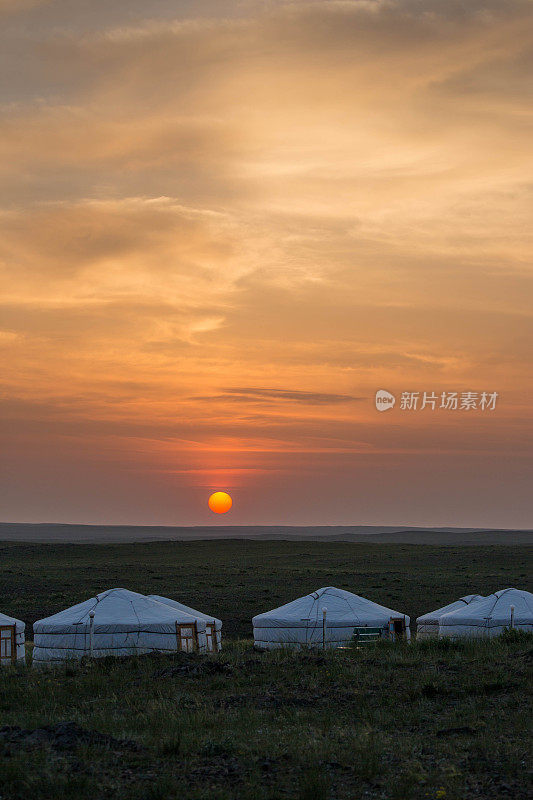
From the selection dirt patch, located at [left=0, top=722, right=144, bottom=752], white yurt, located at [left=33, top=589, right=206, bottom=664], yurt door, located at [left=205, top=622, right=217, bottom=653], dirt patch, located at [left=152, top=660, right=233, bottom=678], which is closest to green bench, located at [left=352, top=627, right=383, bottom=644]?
yurt door, located at [left=205, top=622, right=217, bottom=653]

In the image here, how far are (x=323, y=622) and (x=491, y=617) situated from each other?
629 cm

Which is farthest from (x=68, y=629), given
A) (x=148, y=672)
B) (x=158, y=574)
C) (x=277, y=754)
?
(x=158, y=574)

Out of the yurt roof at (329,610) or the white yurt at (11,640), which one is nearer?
the white yurt at (11,640)

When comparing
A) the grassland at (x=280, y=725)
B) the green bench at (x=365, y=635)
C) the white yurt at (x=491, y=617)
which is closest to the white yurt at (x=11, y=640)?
the grassland at (x=280, y=725)

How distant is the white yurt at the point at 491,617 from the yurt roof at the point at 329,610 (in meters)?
1.80

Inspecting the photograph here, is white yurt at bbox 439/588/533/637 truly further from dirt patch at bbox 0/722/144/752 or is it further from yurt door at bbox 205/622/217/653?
dirt patch at bbox 0/722/144/752

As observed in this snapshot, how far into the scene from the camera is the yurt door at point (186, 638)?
2933 centimetres

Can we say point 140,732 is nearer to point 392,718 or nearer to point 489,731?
point 392,718

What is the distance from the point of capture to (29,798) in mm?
10656

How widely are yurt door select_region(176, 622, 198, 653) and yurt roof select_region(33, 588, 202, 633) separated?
0.23 metres

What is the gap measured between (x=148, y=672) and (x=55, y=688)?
2.80 metres

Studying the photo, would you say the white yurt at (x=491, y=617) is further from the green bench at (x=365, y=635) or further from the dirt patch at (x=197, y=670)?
the dirt patch at (x=197, y=670)

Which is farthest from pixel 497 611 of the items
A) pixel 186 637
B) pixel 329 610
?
pixel 186 637

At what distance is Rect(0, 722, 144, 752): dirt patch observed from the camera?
42.4ft
